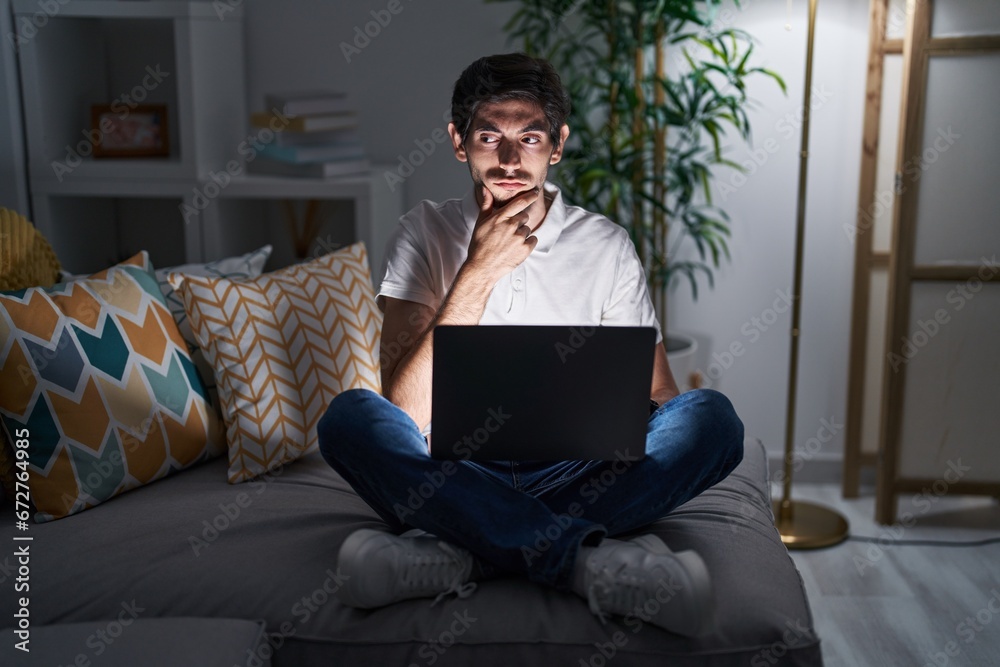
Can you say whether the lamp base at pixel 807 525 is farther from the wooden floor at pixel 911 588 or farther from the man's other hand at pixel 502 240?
the man's other hand at pixel 502 240

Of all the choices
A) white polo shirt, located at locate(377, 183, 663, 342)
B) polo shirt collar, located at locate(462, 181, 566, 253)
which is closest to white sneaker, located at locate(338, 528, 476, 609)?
white polo shirt, located at locate(377, 183, 663, 342)

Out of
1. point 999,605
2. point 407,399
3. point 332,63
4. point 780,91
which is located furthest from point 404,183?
point 999,605

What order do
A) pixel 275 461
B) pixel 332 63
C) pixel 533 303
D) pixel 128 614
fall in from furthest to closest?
Answer: pixel 332 63, pixel 275 461, pixel 533 303, pixel 128 614

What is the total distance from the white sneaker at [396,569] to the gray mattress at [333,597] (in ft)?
0.09

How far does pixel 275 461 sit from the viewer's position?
74.4 inches

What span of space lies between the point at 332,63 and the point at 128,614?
1.82m

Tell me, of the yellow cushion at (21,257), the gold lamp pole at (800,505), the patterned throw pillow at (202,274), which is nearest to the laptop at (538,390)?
the patterned throw pillow at (202,274)

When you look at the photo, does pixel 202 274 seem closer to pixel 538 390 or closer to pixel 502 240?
pixel 502 240

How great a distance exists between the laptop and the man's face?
0.46 m

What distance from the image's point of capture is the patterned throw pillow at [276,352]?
188cm

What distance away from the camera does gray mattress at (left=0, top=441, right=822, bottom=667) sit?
135 centimetres

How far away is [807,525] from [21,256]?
199cm

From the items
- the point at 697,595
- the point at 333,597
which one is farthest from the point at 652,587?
the point at 333,597

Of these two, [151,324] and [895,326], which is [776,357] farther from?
[151,324]
